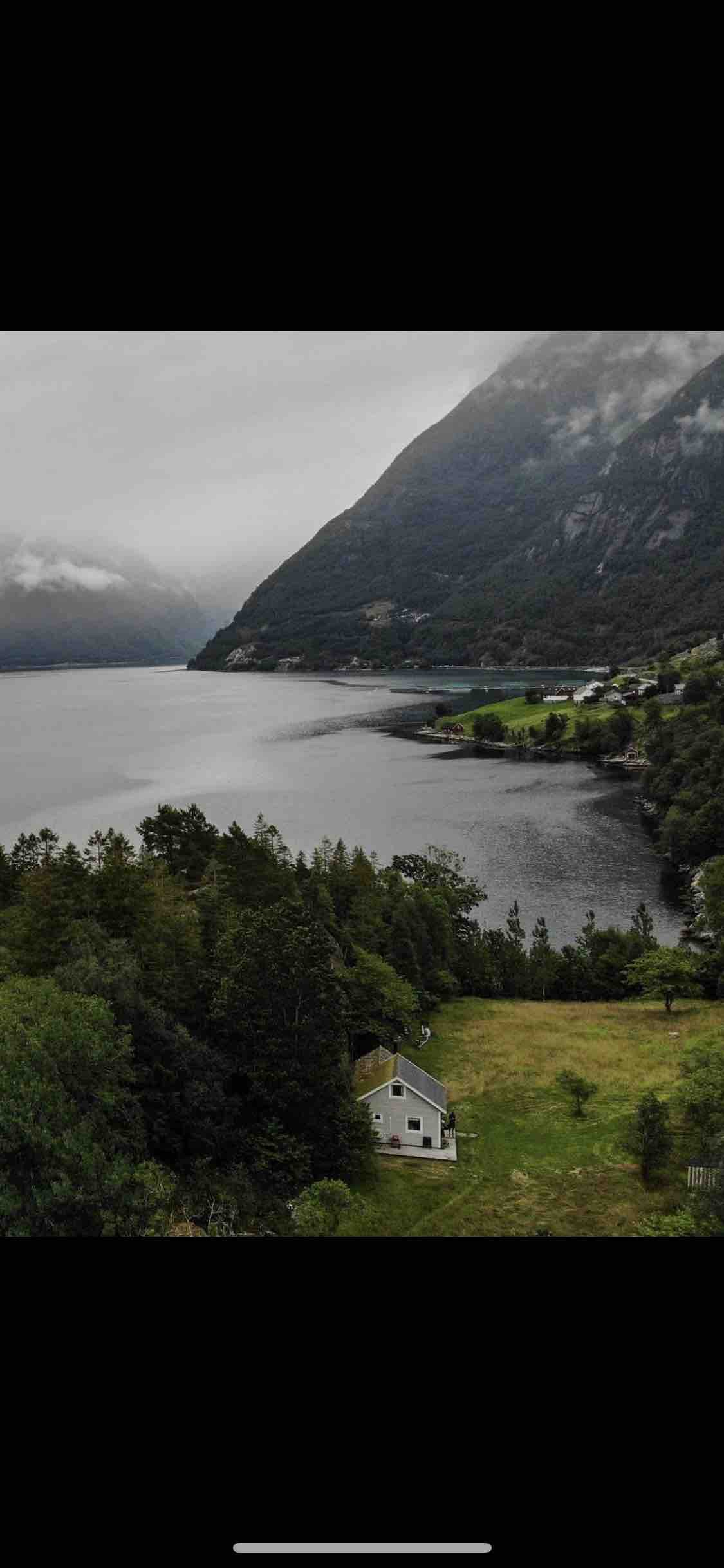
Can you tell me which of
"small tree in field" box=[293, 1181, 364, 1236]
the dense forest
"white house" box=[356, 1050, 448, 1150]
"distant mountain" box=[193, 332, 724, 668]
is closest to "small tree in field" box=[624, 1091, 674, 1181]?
"white house" box=[356, 1050, 448, 1150]

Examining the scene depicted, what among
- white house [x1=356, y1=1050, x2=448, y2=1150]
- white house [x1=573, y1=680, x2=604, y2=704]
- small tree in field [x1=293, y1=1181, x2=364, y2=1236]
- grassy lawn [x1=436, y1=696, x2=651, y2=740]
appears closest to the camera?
small tree in field [x1=293, y1=1181, x2=364, y2=1236]

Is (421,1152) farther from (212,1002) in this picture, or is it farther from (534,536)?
(534,536)

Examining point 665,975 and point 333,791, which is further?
point 333,791

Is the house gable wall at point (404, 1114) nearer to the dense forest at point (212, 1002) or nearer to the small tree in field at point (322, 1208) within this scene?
the dense forest at point (212, 1002)

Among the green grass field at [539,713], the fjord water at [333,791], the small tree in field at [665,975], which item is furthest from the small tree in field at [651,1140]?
the green grass field at [539,713]

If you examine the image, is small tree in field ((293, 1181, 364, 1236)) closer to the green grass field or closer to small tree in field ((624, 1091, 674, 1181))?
small tree in field ((624, 1091, 674, 1181))

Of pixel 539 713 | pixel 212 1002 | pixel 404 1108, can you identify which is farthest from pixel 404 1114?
pixel 539 713

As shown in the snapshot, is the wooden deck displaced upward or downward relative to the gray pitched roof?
downward
